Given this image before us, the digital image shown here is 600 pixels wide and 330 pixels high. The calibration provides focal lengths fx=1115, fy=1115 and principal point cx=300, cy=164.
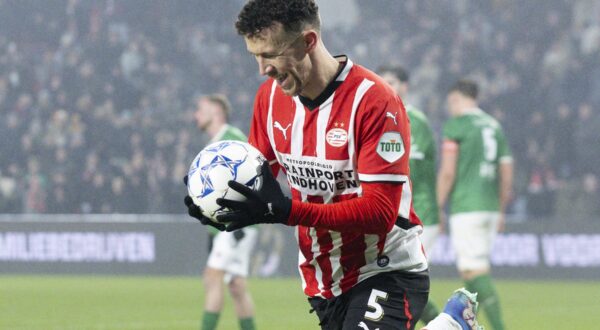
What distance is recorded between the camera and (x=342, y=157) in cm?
431

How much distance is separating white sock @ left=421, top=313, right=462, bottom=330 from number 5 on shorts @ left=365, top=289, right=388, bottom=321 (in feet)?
1.90

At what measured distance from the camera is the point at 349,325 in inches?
176

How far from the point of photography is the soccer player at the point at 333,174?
4082 mm

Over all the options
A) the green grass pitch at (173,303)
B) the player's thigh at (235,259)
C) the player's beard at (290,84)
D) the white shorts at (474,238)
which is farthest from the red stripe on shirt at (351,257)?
the green grass pitch at (173,303)

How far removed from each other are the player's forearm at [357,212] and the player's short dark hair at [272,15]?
65 cm

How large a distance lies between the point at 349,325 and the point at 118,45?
17492 mm

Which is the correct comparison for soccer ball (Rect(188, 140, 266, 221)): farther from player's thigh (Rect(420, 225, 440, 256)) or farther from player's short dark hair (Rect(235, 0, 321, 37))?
player's thigh (Rect(420, 225, 440, 256))

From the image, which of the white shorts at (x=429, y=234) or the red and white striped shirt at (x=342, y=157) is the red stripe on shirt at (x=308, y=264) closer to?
the red and white striped shirt at (x=342, y=157)

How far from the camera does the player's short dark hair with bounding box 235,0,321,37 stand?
13.3 feet

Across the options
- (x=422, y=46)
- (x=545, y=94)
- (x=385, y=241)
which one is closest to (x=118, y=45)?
(x=422, y=46)

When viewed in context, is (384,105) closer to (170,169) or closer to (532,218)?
(532,218)

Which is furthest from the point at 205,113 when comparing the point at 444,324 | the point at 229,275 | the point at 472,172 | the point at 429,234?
the point at 444,324

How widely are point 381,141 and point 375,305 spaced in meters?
0.70

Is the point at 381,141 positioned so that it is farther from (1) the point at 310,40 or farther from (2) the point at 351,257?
(2) the point at 351,257
